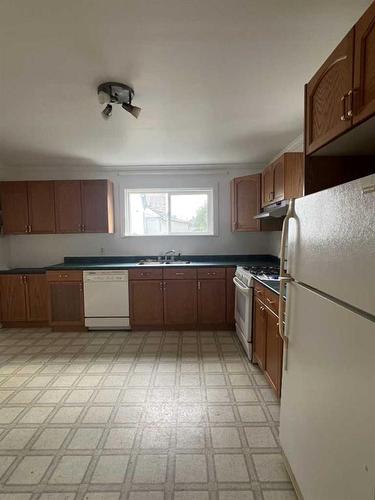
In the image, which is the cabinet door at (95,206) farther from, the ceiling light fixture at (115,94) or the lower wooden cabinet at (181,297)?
the ceiling light fixture at (115,94)

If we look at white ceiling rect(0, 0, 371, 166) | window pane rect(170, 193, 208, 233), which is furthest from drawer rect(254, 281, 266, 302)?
window pane rect(170, 193, 208, 233)

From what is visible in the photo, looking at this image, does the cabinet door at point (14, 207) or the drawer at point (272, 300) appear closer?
the drawer at point (272, 300)

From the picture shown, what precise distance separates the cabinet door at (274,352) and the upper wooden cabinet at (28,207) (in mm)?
3361

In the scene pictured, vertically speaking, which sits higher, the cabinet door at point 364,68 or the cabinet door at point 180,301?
the cabinet door at point 364,68

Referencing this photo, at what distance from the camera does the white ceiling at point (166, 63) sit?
50.3 inches

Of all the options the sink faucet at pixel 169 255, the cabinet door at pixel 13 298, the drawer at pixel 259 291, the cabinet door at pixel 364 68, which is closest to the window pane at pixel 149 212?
the sink faucet at pixel 169 255

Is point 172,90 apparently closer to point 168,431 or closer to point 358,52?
point 358,52

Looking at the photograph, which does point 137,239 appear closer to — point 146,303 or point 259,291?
point 146,303

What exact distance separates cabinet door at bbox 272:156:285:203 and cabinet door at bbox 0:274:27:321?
11.8ft

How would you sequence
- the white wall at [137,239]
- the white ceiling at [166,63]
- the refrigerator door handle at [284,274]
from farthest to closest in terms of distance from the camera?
the white wall at [137,239]
the refrigerator door handle at [284,274]
the white ceiling at [166,63]

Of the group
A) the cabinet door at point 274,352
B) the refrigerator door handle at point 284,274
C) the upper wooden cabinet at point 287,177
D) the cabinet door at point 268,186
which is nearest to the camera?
the refrigerator door handle at point 284,274

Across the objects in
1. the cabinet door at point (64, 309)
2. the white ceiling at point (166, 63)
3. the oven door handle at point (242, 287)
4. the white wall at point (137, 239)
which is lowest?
the cabinet door at point (64, 309)

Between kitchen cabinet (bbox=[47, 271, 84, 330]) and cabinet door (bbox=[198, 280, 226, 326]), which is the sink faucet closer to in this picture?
cabinet door (bbox=[198, 280, 226, 326])

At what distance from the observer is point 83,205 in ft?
12.9
